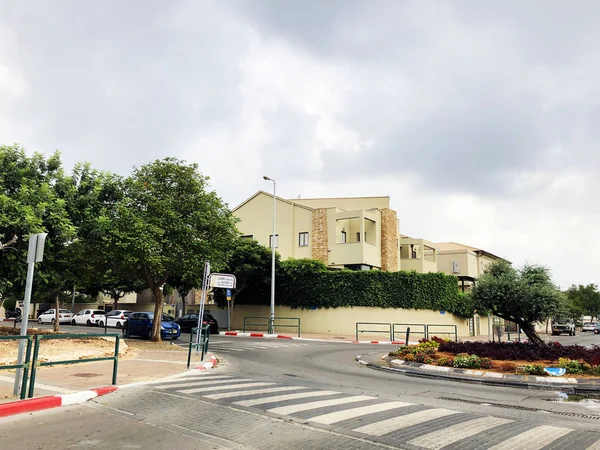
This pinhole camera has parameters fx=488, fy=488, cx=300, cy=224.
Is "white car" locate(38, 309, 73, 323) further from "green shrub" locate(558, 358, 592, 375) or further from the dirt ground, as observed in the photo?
"green shrub" locate(558, 358, 592, 375)

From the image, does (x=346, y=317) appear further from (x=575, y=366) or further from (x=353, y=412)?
(x=353, y=412)

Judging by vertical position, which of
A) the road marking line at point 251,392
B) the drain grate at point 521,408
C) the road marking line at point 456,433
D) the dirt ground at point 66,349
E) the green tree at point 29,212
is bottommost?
the drain grate at point 521,408

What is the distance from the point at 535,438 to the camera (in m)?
6.46

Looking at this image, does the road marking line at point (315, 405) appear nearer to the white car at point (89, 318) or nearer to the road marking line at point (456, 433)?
the road marking line at point (456, 433)

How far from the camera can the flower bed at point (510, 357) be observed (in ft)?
41.7

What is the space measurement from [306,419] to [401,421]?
1.41m

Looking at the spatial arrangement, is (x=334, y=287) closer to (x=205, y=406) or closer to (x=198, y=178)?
(x=198, y=178)

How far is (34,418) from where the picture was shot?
Result: 7090 millimetres

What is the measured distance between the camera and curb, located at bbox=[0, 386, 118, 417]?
724 cm

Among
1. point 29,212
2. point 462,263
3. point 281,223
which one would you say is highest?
point 281,223

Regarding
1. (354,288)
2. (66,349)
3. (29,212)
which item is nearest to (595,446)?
(66,349)

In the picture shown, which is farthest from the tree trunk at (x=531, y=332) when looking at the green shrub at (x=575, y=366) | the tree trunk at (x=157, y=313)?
the tree trunk at (x=157, y=313)

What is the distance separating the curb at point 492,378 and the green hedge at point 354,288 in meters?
18.8

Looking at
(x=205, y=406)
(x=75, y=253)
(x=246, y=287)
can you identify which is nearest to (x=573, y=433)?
(x=205, y=406)
